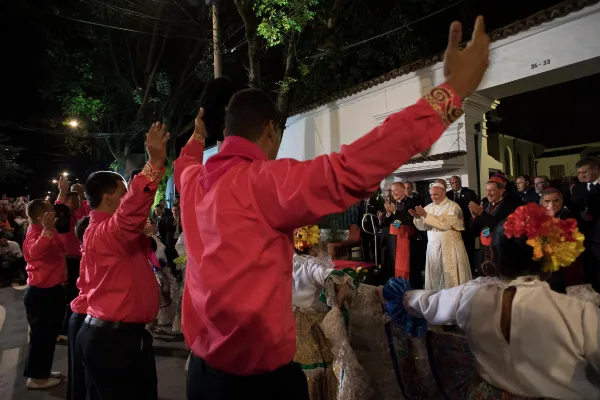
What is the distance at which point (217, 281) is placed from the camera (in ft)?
4.70

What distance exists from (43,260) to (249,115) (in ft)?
14.1

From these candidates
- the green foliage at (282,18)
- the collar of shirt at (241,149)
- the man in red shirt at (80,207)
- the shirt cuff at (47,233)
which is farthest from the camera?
the green foliage at (282,18)

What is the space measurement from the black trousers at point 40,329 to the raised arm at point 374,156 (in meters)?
4.72

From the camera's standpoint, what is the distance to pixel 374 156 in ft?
3.84

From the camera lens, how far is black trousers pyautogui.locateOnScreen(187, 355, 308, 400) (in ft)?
5.01

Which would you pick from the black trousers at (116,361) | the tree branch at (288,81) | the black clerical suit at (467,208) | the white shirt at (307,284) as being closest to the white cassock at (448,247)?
the black clerical suit at (467,208)

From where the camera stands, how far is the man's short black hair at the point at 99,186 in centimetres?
295

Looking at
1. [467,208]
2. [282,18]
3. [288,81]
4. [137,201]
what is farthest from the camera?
[288,81]

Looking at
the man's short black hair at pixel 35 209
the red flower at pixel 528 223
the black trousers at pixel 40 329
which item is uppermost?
the man's short black hair at pixel 35 209

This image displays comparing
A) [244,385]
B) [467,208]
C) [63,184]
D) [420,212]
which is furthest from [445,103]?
[467,208]

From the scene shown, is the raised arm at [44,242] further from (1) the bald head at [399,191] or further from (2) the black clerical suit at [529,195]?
(2) the black clerical suit at [529,195]

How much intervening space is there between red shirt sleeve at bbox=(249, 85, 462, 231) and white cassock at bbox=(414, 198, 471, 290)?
566cm

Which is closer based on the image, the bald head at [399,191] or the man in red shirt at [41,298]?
the man in red shirt at [41,298]

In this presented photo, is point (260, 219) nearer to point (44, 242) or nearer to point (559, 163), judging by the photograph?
point (44, 242)
